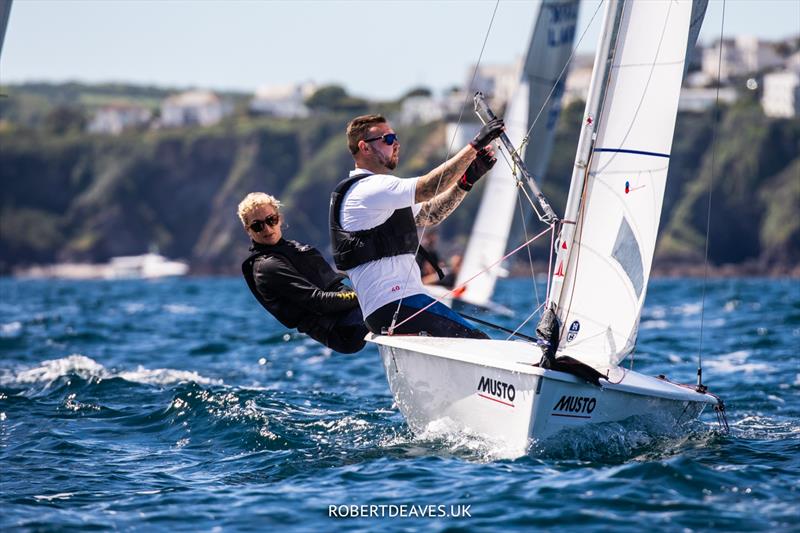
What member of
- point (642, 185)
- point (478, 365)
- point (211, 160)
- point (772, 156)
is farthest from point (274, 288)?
point (211, 160)

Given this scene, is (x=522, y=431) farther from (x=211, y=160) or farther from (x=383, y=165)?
(x=211, y=160)

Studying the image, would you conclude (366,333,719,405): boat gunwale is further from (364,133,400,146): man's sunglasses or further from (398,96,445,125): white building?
(398,96,445,125): white building

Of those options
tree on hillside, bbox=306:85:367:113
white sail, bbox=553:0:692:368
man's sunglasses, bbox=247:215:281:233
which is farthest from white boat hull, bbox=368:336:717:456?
tree on hillside, bbox=306:85:367:113

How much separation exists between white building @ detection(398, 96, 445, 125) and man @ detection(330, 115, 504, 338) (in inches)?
5323

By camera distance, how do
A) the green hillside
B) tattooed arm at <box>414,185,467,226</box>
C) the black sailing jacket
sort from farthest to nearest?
the green hillside → the black sailing jacket → tattooed arm at <box>414,185,467,226</box>

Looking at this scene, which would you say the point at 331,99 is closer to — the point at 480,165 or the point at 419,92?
the point at 419,92

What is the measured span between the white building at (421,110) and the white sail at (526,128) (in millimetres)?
123385

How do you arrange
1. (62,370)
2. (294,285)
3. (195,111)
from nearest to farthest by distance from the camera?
(294,285) → (62,370) → (195,111)

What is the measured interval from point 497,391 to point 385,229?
4.50ft

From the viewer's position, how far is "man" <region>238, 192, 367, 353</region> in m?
8.25

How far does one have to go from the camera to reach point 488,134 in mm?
6887

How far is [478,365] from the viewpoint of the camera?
7.09m

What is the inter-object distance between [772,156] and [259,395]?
10872 cm

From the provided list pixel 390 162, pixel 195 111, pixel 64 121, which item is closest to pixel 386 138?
pixel 390 162
